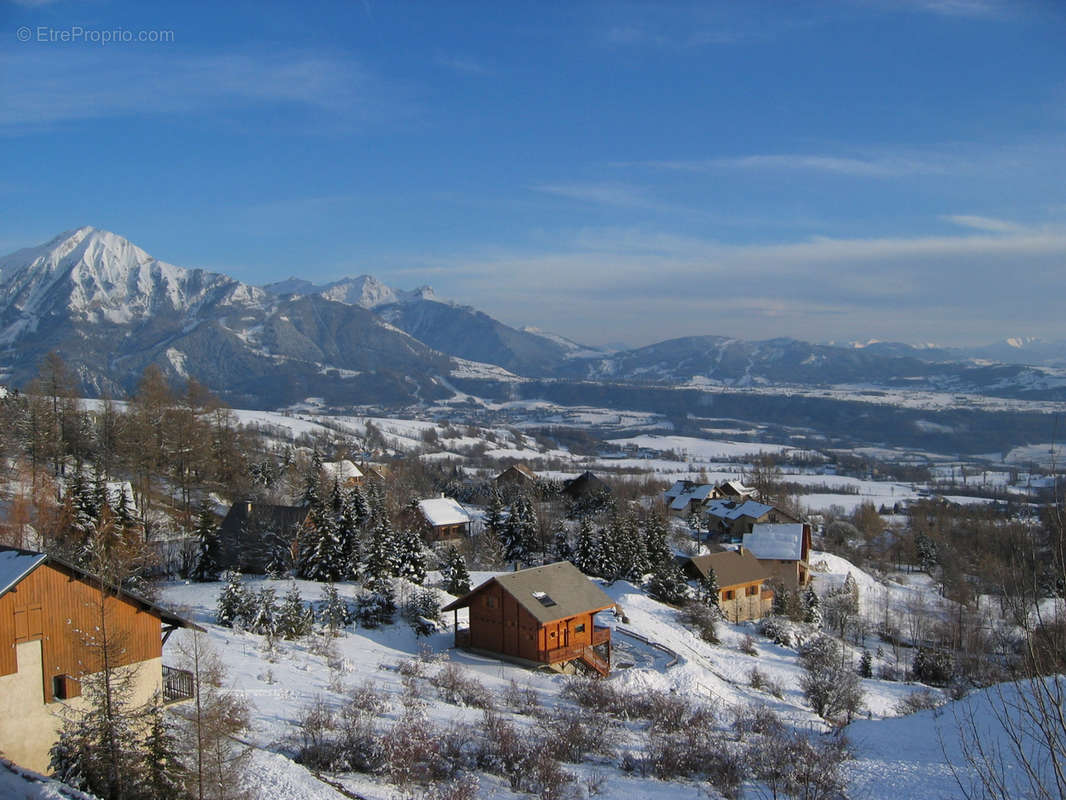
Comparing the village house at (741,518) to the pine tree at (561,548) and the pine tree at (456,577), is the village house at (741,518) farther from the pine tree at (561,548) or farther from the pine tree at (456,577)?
the pine tree at (456,577)

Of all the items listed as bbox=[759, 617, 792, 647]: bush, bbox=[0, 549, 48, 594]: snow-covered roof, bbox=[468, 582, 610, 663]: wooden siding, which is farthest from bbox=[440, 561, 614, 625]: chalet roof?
bbox=[0, 549, 48, 594]: snow-covered roof

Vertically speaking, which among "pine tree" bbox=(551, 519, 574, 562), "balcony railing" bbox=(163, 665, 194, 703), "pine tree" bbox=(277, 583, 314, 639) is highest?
"balcony railing" bbox=(163, 665, 194, 703)

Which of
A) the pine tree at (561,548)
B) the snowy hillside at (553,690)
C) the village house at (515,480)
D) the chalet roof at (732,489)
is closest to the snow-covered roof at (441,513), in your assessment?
the pine tree at (561,548)

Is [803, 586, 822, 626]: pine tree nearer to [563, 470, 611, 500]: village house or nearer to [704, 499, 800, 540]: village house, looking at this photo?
[704, 499, 800, 540]: village house

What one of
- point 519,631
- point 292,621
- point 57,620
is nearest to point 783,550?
point 519,631

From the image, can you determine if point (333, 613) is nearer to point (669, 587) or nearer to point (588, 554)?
point (588, 554)

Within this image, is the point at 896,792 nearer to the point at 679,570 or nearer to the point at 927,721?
the point at 927,721
